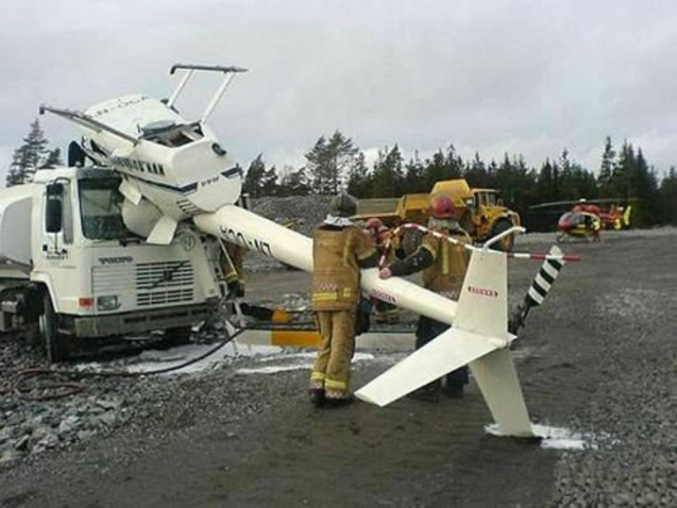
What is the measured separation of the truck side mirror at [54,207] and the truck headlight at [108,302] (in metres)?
1.18

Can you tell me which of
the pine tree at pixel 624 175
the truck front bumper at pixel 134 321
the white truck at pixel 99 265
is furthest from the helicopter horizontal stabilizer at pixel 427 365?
the pine tree at pixel 624 175

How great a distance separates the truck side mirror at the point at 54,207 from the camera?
11.3 meters

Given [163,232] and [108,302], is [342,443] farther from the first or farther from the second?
[108,302]

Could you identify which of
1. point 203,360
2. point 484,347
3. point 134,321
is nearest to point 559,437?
point 484,347

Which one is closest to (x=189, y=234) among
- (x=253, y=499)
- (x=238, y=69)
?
(x=238, y=69)

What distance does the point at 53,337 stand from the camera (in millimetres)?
11484

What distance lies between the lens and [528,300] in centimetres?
812

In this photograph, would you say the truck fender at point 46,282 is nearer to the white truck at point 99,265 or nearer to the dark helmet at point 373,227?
the white truck at point 99,265

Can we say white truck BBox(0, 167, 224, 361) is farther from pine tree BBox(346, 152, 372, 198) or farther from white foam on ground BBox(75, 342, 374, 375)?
pine tree BBox(346, 152, 372, 198)

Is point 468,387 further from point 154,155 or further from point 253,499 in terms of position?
point 154,155

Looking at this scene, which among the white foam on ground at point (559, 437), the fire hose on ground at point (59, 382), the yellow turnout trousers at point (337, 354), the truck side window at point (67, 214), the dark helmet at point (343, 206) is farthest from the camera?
the truck side window at point (67, 214)

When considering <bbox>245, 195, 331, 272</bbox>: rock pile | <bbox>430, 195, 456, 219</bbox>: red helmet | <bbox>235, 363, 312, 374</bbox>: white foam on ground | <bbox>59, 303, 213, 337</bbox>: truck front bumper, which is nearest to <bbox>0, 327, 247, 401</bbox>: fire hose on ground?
<bbox>235, 363, 312, 374</bbox>: white foam on ground

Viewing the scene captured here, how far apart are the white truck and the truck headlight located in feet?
0.04

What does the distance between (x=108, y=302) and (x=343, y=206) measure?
462 cm
